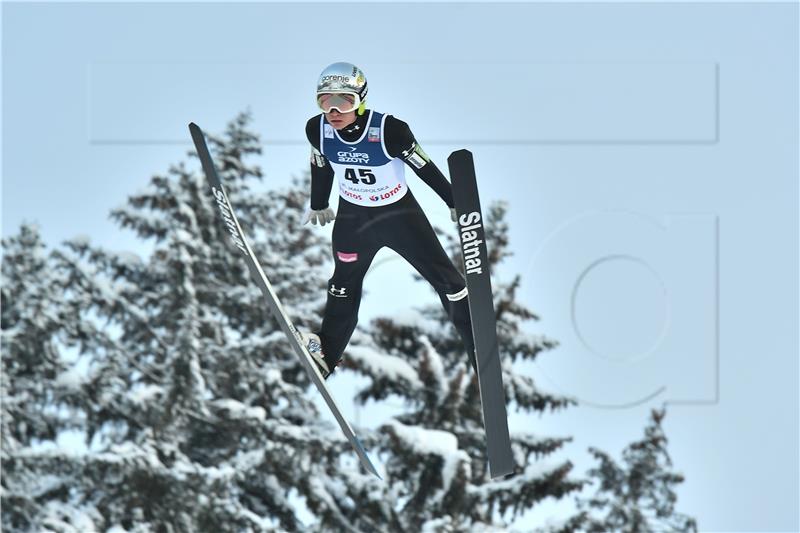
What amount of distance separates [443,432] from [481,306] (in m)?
12.4

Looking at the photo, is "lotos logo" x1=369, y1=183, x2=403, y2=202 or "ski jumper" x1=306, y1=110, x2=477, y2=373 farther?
"lotos logo" x1=369, y1=183, x2=403, y2=202

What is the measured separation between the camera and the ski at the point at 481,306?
4785 millimetres

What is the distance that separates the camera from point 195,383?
18.8 m

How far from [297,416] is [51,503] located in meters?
3.85

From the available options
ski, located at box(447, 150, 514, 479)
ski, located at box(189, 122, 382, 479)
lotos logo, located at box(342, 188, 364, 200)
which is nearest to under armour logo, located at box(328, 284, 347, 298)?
ski, located at box(189, 122, 382, 479)

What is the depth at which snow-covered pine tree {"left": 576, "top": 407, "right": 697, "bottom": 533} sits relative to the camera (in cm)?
1930

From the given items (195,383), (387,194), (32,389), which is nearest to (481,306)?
(387,194)

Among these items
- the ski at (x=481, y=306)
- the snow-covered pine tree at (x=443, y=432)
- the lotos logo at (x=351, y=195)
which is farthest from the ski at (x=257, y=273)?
the snow-covered pine tree at (x=443, y=432)

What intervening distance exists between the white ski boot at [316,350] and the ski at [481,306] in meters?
0.86

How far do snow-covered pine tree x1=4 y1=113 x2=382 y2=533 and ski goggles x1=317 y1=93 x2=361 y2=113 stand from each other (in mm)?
12491

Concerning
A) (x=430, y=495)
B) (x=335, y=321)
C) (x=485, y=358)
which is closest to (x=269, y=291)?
(x=335, y=321)

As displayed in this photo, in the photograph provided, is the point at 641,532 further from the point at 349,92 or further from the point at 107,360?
the point at 349,92

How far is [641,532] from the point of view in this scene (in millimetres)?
19234

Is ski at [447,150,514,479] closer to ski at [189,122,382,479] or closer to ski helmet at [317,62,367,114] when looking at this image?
ski helmet at [317,62,367,114]
